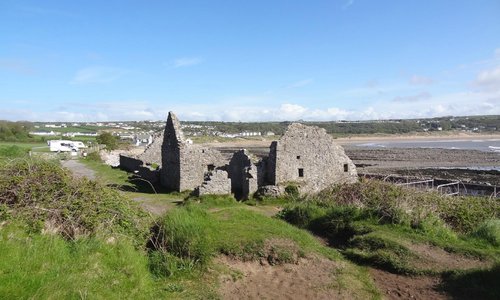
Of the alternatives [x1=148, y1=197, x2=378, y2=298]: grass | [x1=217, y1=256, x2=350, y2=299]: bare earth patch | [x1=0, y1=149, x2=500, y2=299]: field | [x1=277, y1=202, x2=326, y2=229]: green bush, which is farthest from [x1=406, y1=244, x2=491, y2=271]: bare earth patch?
[x1=277, y1=202, x2=326, y2=229]: green bush

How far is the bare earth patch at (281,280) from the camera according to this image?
898 cm

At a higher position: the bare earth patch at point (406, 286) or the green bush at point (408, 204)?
the green bush at point (408, 204)

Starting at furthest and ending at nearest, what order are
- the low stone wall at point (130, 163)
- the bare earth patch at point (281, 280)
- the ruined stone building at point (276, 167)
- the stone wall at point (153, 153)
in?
the stone wall at point (153, 153) < the low stone wall at point (130, 163) < the ruined stone building at point (276, 167) < the bare earth patch at point (281, 280)

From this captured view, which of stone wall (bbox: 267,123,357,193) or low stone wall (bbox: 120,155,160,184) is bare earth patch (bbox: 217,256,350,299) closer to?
stone wall (bbox: 267,123,357,193)

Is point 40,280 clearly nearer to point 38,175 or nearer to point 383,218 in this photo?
point 38,175

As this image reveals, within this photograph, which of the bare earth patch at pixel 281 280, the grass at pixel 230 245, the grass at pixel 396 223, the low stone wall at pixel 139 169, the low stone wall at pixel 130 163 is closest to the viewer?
the bare earth patch at pixel 281 280

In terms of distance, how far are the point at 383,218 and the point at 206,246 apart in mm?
6636

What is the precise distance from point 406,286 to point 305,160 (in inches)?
503

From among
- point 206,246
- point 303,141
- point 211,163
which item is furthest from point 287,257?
point 211,163

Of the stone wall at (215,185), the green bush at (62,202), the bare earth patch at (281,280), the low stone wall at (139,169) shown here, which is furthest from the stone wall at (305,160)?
the green bush at (62,202)

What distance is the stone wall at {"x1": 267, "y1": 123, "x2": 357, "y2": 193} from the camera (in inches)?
861

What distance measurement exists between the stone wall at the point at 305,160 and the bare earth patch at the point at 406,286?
1125cm

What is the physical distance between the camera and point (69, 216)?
28.1ft

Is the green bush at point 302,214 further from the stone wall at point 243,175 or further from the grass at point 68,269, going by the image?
the grass at point 68,269
